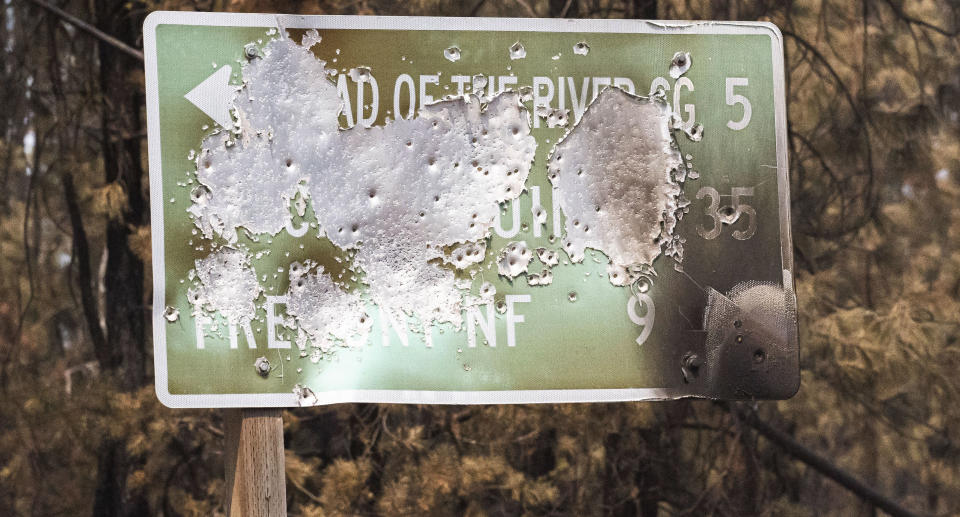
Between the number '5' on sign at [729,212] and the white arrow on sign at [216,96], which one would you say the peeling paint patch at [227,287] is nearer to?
the white arrow on sign at [216,96]

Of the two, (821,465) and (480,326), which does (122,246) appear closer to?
(480,326)

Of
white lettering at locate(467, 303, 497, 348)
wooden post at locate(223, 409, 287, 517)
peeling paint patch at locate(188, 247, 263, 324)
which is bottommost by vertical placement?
wooden post at locate(223, 409, 287, 517)

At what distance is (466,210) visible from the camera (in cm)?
90

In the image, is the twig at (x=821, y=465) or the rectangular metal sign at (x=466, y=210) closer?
the rectangular metal sign at (x=466, y=210)

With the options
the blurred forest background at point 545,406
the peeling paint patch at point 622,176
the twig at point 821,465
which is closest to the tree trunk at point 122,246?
the blurred forest background at point 545,406

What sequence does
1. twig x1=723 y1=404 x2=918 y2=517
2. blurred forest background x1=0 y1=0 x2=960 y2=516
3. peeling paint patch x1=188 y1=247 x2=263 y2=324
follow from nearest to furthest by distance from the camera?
peeling paint patch x1=188 y1=247 x2=263 y2=324 < blurred forest background x1=0 y1=0 x2=960 y2=516 < twig x1=723 y1=404 x2=918 y2=517

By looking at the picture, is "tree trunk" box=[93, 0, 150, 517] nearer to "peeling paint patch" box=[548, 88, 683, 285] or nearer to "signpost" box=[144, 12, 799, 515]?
"signpost" box=[144, 12, 799, 515]

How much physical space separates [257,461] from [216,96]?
16.0 inches

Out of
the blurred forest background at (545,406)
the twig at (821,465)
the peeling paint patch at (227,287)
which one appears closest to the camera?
the peeling paint patch at (227,287)

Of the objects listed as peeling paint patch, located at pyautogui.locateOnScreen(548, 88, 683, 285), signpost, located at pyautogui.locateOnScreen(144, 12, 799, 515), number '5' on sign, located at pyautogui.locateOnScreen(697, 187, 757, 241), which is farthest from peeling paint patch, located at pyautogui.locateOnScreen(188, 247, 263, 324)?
number '5' on sign, located at pyautogui.locateOnScreen(697, 187, 757, 241)

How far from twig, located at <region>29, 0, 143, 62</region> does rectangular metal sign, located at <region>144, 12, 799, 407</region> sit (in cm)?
117

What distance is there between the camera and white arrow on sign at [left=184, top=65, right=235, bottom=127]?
875 mm

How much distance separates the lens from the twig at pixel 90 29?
6.30ft

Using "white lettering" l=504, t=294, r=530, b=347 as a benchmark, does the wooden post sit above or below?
below
